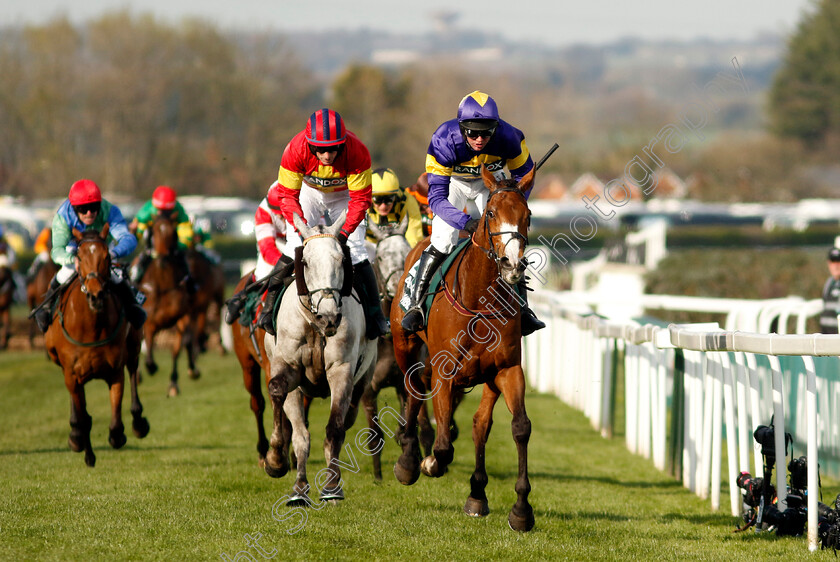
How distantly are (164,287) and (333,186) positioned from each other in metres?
6.46

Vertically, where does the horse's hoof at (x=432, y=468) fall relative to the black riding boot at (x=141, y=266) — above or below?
below

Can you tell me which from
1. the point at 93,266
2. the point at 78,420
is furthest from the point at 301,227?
the point at 78,420

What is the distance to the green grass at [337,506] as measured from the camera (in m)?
5.46

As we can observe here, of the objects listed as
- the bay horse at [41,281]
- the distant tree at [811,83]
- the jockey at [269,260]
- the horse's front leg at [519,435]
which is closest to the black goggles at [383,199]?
the jockey at [269,260]

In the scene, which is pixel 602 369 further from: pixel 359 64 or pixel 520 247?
pixel 359 64

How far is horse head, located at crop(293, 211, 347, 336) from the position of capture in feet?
20.1

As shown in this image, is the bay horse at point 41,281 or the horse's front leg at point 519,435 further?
the bay horse at point 41,281

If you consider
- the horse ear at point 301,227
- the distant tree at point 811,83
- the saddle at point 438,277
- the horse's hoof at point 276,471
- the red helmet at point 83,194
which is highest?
the distant tree at point 811,83

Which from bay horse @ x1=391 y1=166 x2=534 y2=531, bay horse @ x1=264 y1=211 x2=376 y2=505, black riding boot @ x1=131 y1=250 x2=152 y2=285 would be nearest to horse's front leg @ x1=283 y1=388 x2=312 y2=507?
bay horse @ x1=264 y1=211 x2=376 y2=505

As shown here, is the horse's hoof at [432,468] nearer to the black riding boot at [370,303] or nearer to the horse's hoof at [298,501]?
the horse's hoof at [298,501]

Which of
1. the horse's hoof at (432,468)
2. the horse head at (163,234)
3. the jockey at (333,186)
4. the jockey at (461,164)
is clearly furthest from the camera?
the horse head at (163,234)

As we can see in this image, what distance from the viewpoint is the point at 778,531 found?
571 centimetres

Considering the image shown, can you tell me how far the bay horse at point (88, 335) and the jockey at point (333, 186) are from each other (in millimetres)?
1716

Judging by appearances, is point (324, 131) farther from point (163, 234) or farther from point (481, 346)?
point (163, 234)
